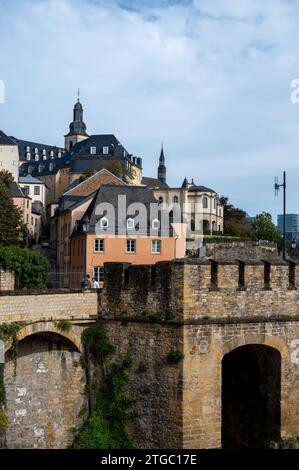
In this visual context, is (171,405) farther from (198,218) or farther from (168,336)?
(198,218)

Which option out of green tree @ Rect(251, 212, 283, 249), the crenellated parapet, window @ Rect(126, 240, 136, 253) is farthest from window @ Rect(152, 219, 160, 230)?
the crenellated parapet

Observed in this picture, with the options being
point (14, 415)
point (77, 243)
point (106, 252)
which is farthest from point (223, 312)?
point (77, 243)

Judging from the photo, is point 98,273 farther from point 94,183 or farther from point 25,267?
point 94,183

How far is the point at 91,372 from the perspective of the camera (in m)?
19.5

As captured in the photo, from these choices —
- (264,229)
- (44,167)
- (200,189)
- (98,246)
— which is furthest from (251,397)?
(44,167)

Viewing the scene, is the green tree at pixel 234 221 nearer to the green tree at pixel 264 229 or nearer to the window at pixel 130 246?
the green tree at pixel 264 229

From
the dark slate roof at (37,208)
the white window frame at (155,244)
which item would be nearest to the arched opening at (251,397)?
the white window frame at (155,244)

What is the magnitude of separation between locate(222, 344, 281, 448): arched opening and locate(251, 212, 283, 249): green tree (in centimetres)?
5768

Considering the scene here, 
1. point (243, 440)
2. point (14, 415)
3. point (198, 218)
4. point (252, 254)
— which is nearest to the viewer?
point (14, 415)

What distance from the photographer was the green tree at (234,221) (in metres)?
87.4

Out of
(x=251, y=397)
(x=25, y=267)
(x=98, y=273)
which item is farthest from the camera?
(x=98, y=273)

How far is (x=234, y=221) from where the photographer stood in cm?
9525

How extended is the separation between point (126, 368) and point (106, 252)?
3132 cm

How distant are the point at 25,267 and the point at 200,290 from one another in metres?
19.1
